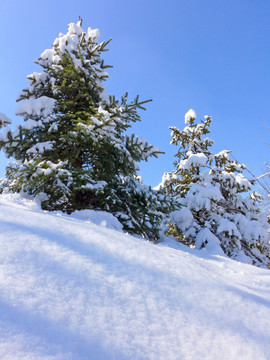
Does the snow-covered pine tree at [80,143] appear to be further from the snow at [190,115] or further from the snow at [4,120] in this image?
the snow at [190,115]

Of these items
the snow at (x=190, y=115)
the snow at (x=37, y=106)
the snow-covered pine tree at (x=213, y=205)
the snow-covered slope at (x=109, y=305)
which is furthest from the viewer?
the snow at (x=190, y=115)

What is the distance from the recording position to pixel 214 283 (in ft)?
7.41

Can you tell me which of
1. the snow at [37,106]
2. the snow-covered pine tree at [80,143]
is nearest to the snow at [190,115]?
the snow-covered pine tree at [80,143]

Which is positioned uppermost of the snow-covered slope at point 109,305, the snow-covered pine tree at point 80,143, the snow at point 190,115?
the snow at point 190,115

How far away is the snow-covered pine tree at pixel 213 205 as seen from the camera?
8438 mm

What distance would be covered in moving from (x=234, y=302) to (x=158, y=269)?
68 centimetres

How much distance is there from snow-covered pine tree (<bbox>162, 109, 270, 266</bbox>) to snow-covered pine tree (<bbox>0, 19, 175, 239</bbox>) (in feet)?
8.59

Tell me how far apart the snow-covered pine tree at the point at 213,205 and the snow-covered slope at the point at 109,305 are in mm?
5693

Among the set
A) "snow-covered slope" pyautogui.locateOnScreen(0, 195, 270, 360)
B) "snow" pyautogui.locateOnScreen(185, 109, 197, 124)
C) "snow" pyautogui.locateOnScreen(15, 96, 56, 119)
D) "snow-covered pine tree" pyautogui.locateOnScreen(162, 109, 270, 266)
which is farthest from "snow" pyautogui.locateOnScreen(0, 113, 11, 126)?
"snow" pyautogui.locateOnScreen(185, 109, 197, 124)

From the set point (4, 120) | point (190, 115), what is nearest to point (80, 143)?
point (4, 120)

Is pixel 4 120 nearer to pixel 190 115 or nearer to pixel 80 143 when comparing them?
pixel 80 143

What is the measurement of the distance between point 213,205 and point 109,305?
326 inches

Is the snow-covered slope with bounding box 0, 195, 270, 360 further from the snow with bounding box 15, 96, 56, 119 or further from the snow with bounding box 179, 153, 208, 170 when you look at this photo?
the snow with bounding box 179, 153, 208, 170

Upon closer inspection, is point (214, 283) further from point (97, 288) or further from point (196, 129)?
point (196, 129)
